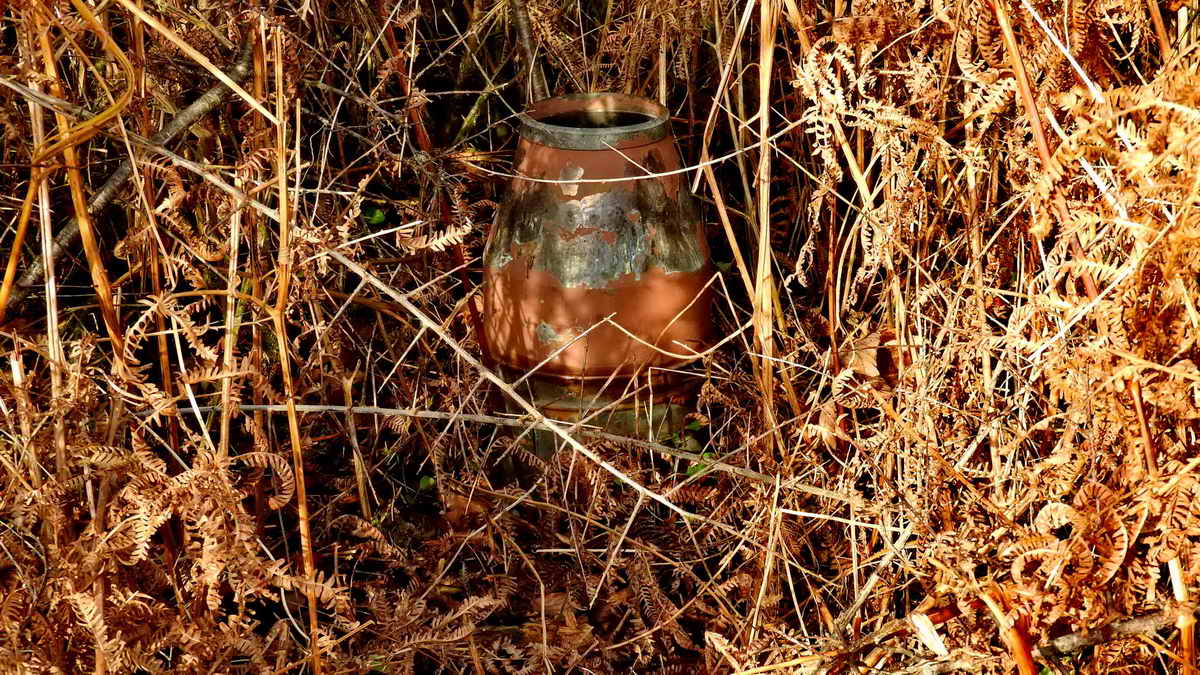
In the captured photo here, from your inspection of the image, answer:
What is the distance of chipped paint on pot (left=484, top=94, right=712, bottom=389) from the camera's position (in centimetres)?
177

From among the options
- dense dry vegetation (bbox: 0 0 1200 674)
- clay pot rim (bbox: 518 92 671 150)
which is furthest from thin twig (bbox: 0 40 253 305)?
clay pot rim (bbox: 518 92 671 150)

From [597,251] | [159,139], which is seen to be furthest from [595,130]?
[159,139]

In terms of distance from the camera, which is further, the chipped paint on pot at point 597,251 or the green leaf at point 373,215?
the green leaf at point 373,215

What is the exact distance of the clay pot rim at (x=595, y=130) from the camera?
5.73 feet

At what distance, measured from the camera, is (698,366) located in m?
1.95

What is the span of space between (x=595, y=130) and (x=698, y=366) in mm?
430

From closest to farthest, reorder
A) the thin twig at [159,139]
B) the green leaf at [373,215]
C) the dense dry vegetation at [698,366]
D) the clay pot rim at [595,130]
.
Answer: the dense dry vegetation at [698,366]
the thin twig at [159,139]
the clay pot rim at [595,130]
the green leaf at [373,215]

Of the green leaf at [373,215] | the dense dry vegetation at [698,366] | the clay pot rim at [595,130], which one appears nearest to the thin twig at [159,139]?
the dense dry vegetation at [698,366]

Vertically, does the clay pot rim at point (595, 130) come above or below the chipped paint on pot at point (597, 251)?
above

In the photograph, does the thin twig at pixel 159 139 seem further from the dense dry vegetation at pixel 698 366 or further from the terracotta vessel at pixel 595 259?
the terracotta vessel at pixel 595 259

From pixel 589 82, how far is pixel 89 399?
1002 millimetres

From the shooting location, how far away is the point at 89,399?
4.88ft

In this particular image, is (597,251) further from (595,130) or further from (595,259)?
(595,130)

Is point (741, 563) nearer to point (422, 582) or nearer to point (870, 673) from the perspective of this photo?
point (870, 673)
